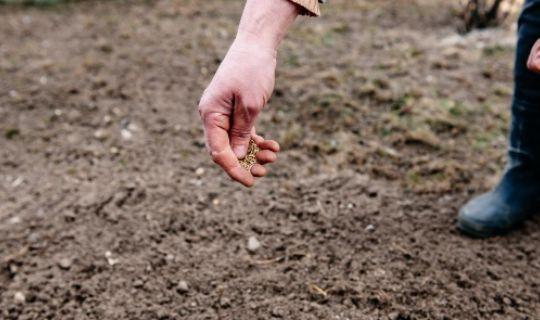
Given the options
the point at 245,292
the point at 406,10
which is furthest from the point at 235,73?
the point at 406,10

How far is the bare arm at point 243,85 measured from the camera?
1.19 m

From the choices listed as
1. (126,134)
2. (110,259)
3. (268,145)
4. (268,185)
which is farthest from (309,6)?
(126,134)

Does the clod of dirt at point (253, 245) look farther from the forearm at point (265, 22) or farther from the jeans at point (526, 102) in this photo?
the jeans at point (526, 102)

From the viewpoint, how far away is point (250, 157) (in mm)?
1412

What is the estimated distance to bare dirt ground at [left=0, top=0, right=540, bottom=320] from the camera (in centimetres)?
174

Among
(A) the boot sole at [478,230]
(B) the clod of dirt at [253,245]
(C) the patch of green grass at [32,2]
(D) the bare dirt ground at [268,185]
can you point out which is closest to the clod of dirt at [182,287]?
(D) the bare dirt ground at [268,185]

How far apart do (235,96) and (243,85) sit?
0.03m

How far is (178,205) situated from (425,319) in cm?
110

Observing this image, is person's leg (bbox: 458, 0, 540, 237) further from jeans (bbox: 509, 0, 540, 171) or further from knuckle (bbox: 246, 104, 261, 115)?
knuckle (bbox: 246, 104, 261, 115)

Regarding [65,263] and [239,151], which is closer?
[239,151]

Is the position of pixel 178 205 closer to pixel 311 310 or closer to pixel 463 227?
pixel 311 310

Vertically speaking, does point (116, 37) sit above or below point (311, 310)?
above

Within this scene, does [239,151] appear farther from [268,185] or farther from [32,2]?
[32,2]

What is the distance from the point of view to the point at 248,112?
1.22m
